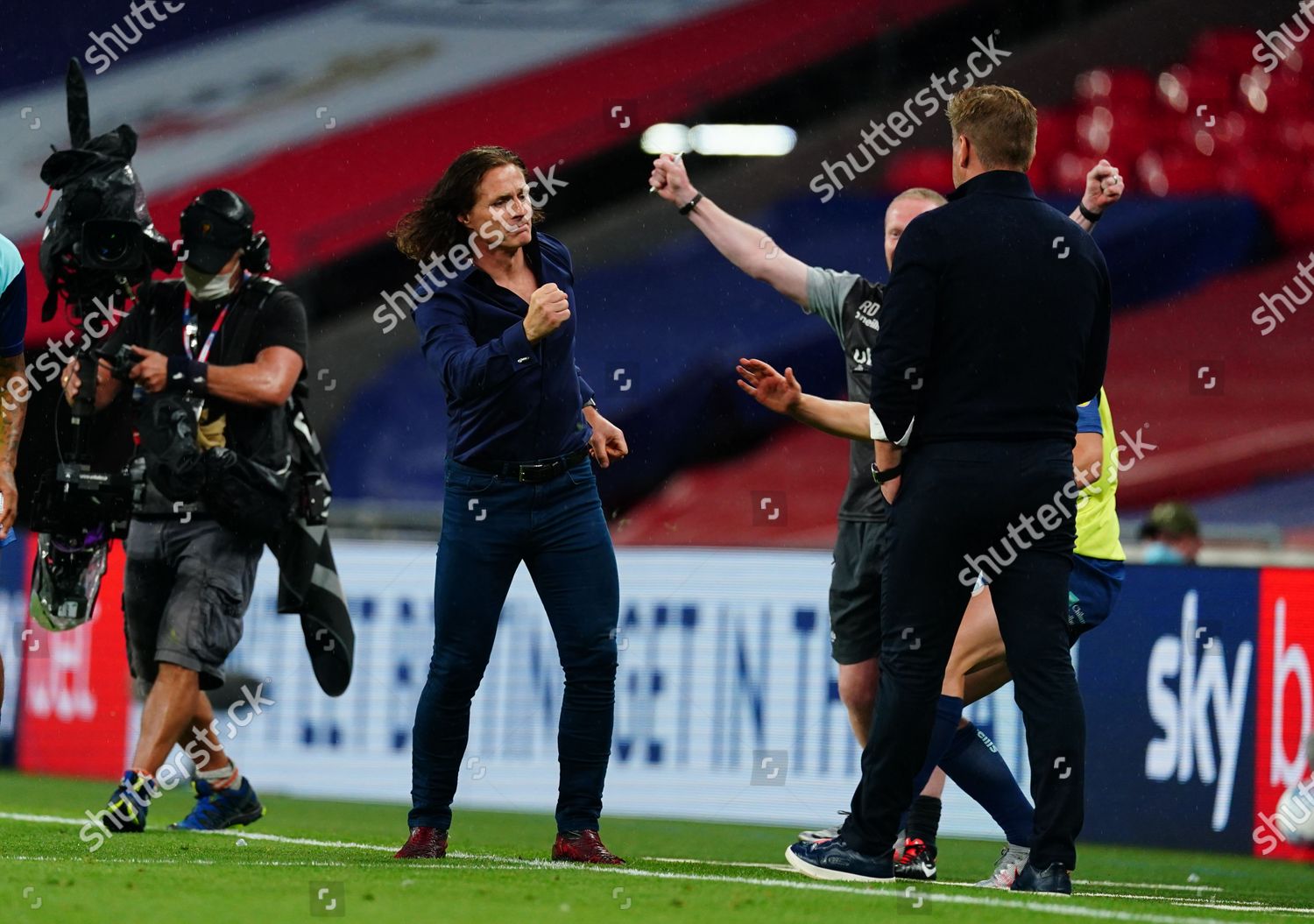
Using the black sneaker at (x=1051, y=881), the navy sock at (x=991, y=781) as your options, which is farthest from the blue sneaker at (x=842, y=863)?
the navy sock at (x=991, y=781)

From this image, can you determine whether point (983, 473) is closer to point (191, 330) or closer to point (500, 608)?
point (500, 608)

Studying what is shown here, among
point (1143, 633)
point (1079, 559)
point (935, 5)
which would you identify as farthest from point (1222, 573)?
point (935, 5)

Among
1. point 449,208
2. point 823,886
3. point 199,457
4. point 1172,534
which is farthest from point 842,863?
point 1172,534

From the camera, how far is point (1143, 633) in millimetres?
7707

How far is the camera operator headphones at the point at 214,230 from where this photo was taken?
18.3 feet

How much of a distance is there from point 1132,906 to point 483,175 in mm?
2390

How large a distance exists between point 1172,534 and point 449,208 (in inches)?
199

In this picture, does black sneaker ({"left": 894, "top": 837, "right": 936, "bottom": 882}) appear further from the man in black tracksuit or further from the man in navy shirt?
the man in navy shirt

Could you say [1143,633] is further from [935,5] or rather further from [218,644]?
[935,5]

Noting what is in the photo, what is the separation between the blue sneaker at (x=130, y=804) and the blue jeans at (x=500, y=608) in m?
1.16

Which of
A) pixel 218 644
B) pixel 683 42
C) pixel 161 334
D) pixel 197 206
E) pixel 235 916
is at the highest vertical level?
pixel 683 42

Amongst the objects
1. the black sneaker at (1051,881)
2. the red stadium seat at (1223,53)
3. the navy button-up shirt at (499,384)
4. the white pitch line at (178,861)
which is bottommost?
the white pitch line at (178,861)

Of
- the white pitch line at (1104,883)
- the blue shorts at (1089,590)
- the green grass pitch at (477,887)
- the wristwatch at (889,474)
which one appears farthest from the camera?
the white pitch line at (1104,883)

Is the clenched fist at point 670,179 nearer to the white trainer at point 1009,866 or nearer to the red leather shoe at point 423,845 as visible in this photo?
the red leather shoe at point 423,845
